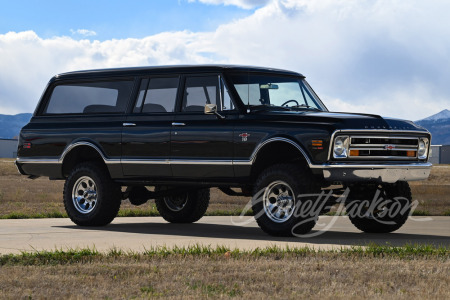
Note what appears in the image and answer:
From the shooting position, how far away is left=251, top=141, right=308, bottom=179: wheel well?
11573 mm

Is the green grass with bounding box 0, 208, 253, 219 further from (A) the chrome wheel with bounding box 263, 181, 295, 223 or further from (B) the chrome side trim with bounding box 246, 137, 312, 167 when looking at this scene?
(A) the chrome wheel with bounding box 263, 181, 295, 223

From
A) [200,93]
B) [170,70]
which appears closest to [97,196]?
[170,70]

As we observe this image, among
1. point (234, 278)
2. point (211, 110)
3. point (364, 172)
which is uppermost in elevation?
point (211, 110)

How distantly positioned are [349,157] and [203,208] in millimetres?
4354

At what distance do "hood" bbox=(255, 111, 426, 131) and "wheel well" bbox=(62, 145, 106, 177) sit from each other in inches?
137

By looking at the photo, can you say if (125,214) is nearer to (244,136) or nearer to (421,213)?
(244,136)

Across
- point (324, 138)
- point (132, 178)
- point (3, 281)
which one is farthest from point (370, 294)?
point (132, 178)

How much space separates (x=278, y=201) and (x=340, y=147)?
3.89 ft

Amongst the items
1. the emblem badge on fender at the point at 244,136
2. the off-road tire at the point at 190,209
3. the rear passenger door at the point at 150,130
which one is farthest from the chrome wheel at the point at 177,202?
the emblem badge on fender at the point at 244,136

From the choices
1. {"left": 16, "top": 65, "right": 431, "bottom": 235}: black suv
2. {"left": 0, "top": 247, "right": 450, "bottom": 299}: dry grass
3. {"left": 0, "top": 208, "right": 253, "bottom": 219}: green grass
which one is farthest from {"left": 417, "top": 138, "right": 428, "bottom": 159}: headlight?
{"left": 0, "top": 208, "right": 253, "bottom": 219}: green grass

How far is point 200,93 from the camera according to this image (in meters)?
12.4

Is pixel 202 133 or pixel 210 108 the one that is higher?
pixel 210 108

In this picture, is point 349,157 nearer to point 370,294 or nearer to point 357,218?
point 357,218

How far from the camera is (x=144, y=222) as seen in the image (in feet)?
48.4
